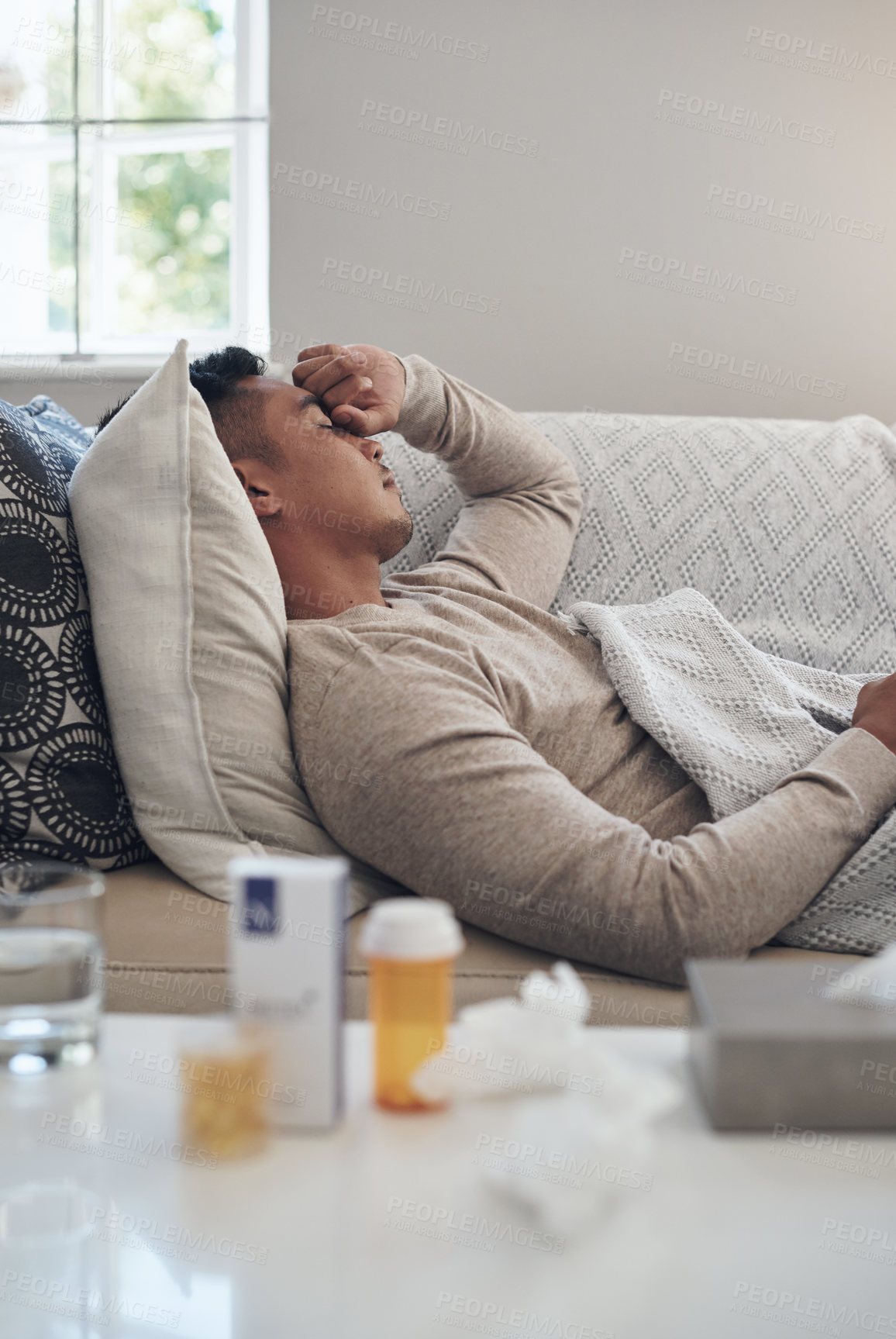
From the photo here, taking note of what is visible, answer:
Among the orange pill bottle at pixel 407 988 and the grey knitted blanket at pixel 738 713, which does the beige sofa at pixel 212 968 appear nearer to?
the grey knitted blanket at pixel 738 713

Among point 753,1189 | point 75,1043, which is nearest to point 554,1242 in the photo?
point 753,1189

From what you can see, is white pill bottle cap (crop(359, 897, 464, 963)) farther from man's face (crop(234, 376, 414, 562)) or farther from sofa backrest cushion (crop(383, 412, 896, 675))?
sofa backrest cushion (crop(383, 412, 896, 675))

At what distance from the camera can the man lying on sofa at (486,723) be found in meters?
0.84

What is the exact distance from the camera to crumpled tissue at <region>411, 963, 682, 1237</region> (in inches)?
17.7

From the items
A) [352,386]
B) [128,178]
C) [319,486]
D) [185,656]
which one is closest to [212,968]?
[185,656]

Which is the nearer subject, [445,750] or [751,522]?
[445,750]

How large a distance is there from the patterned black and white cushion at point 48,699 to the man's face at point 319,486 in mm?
285

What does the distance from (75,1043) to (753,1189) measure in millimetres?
348

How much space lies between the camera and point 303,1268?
0.42m

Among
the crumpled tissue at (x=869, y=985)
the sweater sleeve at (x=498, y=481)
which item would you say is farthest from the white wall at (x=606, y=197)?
the crumpled tissue at (x=869, y=985)

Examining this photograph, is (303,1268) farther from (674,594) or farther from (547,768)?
(674,594)

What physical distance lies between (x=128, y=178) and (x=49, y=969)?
239cm

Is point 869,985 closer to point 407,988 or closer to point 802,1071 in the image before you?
point 802,1071

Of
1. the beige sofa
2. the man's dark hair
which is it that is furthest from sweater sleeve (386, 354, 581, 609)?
the beige sofa
